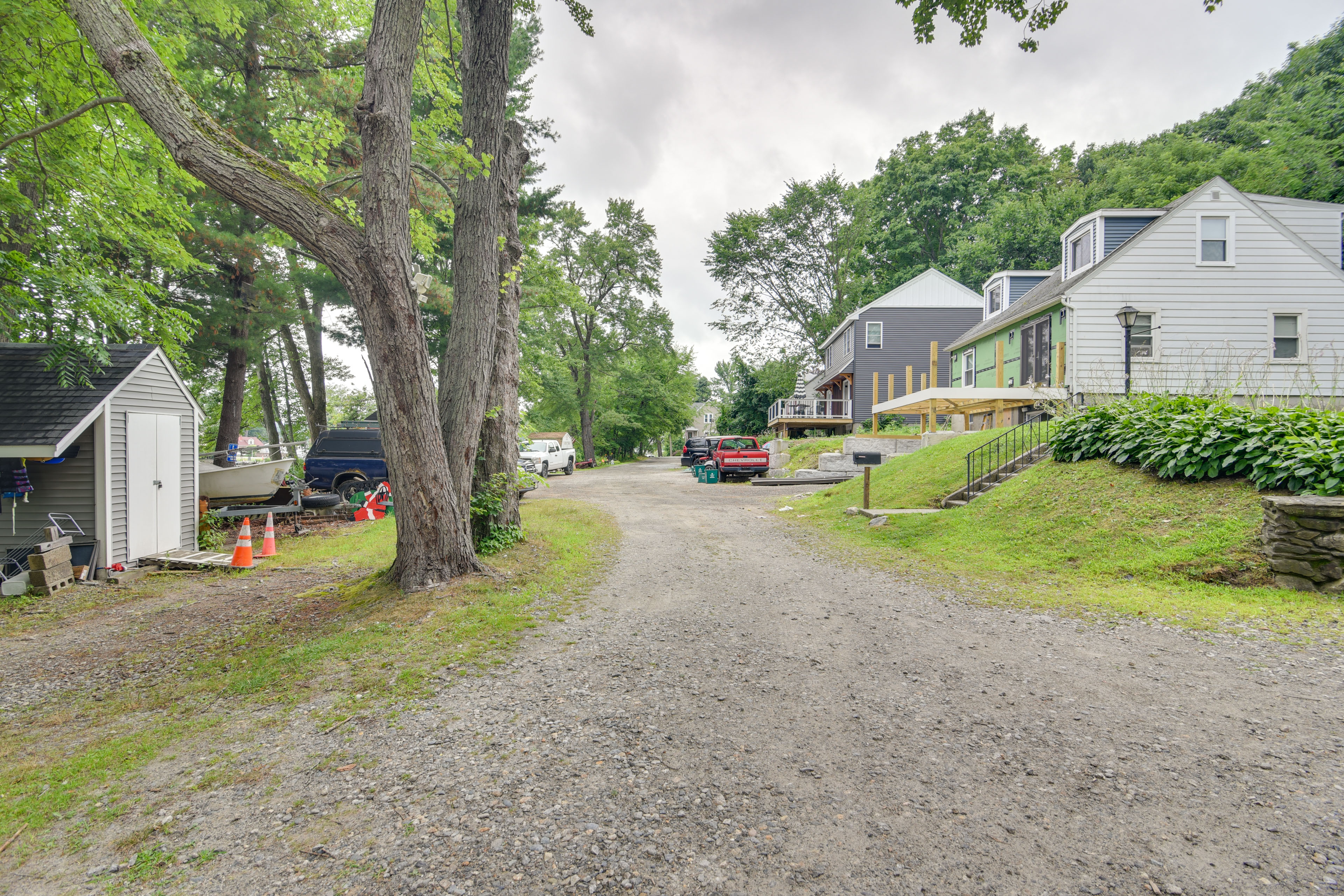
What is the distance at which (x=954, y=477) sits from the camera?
12.2 metres

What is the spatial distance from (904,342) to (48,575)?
2948 centimetres

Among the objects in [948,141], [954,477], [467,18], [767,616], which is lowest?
[767,616]

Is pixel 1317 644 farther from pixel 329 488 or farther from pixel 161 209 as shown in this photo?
pixel 329 488

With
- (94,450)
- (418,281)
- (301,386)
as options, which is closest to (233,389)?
(301,386)

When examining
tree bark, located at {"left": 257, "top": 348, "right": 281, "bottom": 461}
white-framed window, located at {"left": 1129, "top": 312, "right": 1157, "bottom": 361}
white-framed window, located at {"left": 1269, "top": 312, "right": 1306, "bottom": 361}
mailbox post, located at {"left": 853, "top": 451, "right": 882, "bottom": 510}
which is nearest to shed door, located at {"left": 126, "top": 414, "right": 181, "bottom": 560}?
mailbox post, located at {"left": 853, "top": 451, "right": 882, "bottom": 510}

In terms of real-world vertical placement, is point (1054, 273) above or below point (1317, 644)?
above

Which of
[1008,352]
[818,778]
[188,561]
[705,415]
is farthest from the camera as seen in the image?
[705,415]

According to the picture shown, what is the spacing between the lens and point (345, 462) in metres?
15.2

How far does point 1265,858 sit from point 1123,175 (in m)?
34.7

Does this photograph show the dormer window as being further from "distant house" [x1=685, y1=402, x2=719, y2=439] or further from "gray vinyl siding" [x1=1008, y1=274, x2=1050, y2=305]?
"distant house" [x1=685, y1=402, x2=719, y2=439]

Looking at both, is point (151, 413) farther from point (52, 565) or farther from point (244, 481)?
point (244, 481)

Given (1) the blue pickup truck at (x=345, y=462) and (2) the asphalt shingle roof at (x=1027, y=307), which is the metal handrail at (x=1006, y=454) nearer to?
(2) the asphalt shingle roof at (x=1027, y=307)

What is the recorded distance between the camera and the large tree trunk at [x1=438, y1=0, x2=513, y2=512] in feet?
23.5

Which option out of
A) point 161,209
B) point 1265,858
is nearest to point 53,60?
point 161,209
